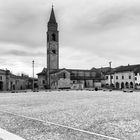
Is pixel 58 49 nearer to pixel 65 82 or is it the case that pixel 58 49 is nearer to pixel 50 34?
pixel 50 34

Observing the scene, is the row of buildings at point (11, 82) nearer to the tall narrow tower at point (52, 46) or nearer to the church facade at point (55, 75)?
the church facade at point (55, 75)

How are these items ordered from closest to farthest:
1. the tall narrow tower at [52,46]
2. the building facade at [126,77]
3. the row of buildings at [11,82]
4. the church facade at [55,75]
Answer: the row of buildings at [11,82] → the building facade at [126,77] → the church facade at [55,75] → the tall narrow tower at [52,46]

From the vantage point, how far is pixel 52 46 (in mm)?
104938

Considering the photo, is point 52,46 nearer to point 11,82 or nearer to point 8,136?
point 11,82

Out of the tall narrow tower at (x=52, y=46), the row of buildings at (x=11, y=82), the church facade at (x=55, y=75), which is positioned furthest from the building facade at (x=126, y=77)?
the row of buildings at (x=11, y=82)

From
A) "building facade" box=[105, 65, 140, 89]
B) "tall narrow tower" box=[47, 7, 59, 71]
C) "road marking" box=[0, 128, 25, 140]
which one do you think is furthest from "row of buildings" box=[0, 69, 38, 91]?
"road marking" box=[0, 128, 25, 140]

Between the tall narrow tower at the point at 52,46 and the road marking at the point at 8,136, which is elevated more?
the tall narrow tower at the point at 52,46

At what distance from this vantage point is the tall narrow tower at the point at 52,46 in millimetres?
104312

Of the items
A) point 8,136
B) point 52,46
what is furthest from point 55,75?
point 8,136

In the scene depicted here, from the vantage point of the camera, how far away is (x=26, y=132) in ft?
28.7

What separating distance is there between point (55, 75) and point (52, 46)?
16047mm

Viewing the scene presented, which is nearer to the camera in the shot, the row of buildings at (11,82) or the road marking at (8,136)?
the road marking at (8,136)

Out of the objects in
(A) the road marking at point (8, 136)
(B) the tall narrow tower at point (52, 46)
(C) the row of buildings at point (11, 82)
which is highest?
(B) the tall narrow tower at point (52, 46)

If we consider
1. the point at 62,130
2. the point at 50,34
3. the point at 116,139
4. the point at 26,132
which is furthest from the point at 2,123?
the point at 50,34
